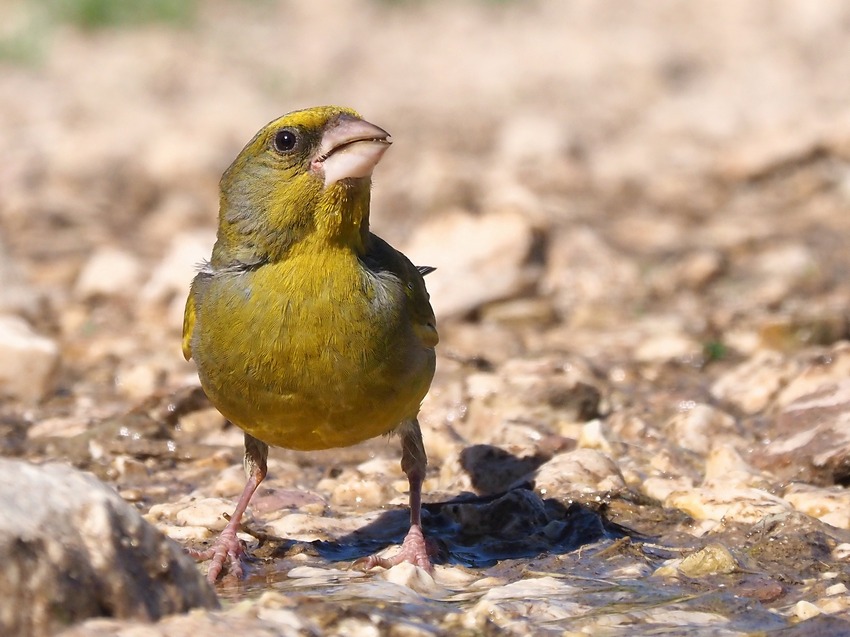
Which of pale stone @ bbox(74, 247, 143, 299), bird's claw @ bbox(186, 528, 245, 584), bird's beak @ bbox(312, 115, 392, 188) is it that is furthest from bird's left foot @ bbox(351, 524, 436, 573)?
pale stone @ bbox(74, 247, 143, 299)

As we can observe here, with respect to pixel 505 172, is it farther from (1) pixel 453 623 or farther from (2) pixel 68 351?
(1) pixel 453 623

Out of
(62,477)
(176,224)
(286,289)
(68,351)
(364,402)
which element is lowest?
(62,477)

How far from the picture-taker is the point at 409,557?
452 centimetres

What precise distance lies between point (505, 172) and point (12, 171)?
378 centimetres

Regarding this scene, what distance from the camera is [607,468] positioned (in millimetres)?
5262

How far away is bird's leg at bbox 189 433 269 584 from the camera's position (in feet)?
14.8

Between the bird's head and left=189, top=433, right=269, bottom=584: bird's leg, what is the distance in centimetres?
75

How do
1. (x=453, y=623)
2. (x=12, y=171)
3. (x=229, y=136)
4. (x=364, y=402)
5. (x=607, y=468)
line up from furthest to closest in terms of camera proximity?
(x=229, y=136), (x=12, y=171), (x=607, y=468), (x=364, y=402), (x=453, y=623)

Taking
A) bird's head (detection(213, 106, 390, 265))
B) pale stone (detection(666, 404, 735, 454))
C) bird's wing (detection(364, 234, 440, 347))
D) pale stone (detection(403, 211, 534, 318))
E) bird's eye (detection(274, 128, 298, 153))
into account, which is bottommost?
pale stone (detection(666, 404, 735, 454))

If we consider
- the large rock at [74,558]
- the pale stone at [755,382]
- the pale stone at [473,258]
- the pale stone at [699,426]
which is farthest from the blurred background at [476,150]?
the large rock at [74,558]

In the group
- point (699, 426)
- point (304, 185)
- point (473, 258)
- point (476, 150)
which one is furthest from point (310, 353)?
point (476, 150)

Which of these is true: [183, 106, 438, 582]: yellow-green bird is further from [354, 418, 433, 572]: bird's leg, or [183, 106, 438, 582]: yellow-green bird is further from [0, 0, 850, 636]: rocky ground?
[0, 0, 850, 636]: rocky ground

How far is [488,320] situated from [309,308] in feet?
12.2

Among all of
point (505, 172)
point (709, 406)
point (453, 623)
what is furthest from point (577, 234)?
point (453, 623)
